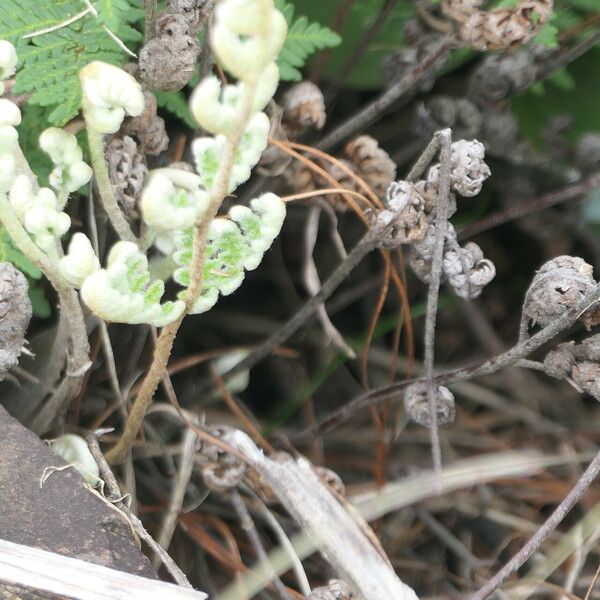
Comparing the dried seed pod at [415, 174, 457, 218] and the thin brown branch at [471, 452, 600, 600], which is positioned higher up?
the dried seed pod at [415, 174, 457, 218]

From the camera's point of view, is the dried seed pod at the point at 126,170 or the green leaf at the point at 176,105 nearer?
the dried seed pod at the point at 126,170

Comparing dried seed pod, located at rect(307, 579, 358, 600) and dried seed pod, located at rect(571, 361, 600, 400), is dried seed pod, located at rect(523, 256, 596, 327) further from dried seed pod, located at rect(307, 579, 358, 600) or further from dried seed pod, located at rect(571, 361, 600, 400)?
dried seed pod, located at rect(307, 579, 358, 600)

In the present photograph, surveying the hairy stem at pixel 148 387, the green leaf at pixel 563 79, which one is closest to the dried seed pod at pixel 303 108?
the hairy stem at pixel 148 387

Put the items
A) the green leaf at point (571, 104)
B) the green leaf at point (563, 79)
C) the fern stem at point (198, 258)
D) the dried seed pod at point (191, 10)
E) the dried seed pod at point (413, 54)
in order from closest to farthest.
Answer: the fern stem at point (198, 258) → the dried seed pod at point (191, 10) → the dried seed pod at point (413, 54) → the green leaf at point (563, 79) → the green leaf at point (571, 104)

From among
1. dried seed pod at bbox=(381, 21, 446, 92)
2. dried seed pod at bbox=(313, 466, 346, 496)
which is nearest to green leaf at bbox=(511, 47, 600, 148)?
dried seed pod at bbox=(381, 21, 446, 92)

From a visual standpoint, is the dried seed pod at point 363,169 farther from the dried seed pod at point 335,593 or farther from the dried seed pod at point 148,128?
the dried seed pod at point 335,593

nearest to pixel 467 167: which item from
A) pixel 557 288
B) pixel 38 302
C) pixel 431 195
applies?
pixel 431 195
